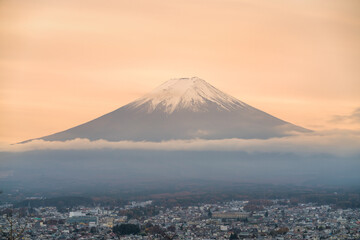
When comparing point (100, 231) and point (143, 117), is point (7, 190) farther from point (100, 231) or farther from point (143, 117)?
point (100, 231)

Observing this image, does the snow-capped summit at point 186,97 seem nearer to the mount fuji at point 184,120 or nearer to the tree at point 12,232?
the mount fuji at point 184,120

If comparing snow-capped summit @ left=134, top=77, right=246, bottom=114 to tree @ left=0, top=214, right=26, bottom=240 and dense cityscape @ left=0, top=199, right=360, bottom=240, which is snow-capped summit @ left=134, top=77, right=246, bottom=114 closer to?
dense cityscape @ left=0, top=199, right=360, bottom=240

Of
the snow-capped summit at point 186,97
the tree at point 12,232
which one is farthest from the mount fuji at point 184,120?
the tree at point 12,232

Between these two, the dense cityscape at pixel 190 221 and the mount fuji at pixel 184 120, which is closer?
the dense cityscape at pixel 190 221

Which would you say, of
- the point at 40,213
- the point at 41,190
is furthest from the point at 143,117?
the point at 40,213

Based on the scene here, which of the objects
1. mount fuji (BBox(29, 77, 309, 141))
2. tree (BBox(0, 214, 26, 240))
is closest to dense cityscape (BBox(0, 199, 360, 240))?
tree (BBox(0, 214, 26, 240))

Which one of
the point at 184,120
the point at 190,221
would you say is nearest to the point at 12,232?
the point at 190,221

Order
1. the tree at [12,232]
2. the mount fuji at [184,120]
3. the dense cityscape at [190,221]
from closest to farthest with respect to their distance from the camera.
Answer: the tree at [12,232] < the dense cityscape at [190,221] < the mount fuji at [184,120]
